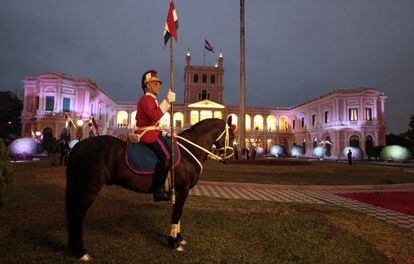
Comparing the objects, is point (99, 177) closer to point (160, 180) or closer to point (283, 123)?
point (160, 180)

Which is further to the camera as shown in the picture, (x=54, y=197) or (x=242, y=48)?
(x=242, y=48)

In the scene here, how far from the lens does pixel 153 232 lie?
4840mm

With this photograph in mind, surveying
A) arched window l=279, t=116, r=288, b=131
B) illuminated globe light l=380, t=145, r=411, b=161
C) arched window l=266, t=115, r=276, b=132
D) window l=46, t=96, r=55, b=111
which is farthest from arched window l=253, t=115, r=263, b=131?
window l=46, t=96, r=55, b=111

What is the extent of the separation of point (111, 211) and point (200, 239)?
2877mm

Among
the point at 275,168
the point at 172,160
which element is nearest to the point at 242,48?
the point at 275,168

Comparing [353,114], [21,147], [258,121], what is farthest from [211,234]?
[258,121]

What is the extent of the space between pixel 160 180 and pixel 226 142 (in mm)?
1399

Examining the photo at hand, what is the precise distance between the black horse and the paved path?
4.97m

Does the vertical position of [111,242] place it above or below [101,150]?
below

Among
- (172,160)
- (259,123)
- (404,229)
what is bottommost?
(404,229)

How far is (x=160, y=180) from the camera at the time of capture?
4.08 meters

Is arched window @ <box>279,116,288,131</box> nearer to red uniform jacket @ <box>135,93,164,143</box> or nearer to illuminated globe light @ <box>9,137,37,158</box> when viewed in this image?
illuminated globe light @ <box>9,137,37,158</box>

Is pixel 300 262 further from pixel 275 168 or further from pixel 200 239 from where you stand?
pixel 275 168

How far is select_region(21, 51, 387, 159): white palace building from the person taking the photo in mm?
40031
